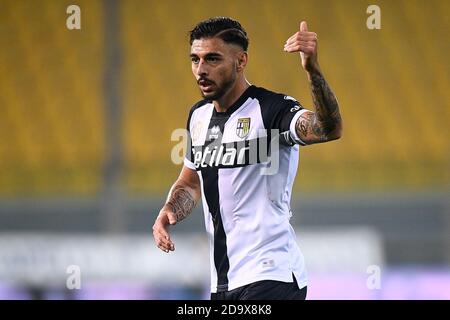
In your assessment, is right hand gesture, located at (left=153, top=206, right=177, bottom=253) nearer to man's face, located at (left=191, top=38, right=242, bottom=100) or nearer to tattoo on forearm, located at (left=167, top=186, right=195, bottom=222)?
tattoo on forearm, located at (left=167, top=186, right=195, bottom=222)

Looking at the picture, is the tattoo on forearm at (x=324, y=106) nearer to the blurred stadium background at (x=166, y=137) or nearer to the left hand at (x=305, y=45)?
the left hand at (x=305, y=45)

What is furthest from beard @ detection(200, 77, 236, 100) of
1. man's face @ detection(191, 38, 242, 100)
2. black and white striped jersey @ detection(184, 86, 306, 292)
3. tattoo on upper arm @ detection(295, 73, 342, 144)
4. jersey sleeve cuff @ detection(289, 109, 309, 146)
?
tattoo on upper arm @ detection(295, 73, 342, 144)

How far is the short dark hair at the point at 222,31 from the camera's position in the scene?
12.3 ft

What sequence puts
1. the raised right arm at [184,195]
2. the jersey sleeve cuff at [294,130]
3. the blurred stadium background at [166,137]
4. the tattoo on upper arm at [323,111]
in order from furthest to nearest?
the blurred stadium background at [166,137] → the raised right arm at [184,195] → the jersey sleeve cuff at [294,130] → the tattoo on upper arm at [323,111]

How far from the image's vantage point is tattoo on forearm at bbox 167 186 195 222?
4.02 metres

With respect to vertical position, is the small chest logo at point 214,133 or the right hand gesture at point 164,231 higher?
the small chest logo at point 214,133

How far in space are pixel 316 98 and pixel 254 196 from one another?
1.75 ft

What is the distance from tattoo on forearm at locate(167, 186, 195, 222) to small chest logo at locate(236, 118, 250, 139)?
51 cm

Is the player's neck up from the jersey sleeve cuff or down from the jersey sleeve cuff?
up

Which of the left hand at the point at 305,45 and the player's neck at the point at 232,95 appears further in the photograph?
the player's neck at the point at 232,95

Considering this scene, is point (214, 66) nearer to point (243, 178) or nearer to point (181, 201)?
point (243, 178)

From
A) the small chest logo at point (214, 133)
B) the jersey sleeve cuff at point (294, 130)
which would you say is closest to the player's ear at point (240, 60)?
the small chest logo at point (214, 133)

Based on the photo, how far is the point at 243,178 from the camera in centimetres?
365
